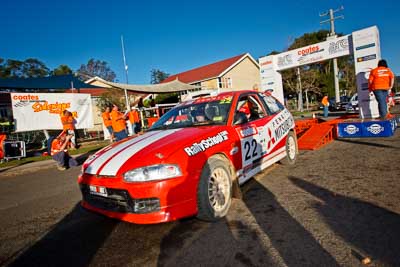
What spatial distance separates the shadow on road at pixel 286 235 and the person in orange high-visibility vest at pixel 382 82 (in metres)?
6.05

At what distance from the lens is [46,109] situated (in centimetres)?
1184

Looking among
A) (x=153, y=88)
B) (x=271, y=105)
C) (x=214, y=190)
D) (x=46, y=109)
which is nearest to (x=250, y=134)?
(x=214, y=190)

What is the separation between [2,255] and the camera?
2.71 metres

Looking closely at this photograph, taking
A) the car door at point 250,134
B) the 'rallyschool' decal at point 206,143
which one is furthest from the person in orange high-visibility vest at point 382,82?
the 'rallyschool' decal at point 206,143

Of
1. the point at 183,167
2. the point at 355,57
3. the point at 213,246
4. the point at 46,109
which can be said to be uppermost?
the point at 355,57

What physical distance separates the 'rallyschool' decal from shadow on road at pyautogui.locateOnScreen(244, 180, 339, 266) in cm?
100

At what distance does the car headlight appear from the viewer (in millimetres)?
2615

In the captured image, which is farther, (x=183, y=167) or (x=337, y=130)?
(x=337, y=130)

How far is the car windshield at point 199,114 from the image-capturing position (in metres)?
3.82

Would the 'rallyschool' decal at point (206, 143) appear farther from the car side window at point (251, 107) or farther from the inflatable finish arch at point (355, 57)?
the inflatable finish arch at point (355, 57)

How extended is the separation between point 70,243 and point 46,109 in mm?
10971

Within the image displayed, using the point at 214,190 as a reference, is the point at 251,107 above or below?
above

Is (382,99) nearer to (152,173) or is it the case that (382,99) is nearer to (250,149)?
(250,149)

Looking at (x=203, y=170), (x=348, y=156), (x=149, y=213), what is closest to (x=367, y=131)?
(x=348, y=156)
